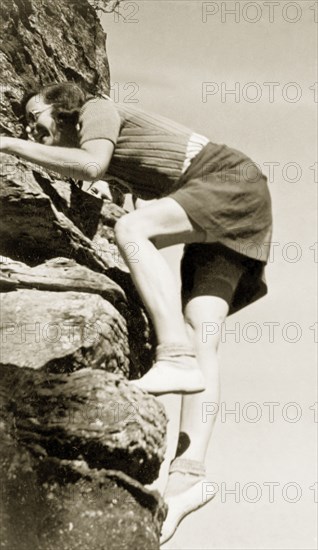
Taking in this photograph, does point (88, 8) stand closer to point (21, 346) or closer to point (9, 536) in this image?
point (21, 346)

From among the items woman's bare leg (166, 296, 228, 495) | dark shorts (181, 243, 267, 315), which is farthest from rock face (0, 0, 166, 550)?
dark shorts (181, 243, 267, 315)

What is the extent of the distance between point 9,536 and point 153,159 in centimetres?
234

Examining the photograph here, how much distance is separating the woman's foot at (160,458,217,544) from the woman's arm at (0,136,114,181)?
1689mm

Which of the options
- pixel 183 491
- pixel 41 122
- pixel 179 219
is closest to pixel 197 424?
pixel 183 491

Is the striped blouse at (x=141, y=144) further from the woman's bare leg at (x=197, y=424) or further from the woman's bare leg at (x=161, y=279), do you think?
the woman's bare leg at (x=197, y=424)

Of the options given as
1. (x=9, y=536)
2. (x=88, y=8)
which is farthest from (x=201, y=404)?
(x=88, y=8)

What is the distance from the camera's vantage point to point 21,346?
5035 mm

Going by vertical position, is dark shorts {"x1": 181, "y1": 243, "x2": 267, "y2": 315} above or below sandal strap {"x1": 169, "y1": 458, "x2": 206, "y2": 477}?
above

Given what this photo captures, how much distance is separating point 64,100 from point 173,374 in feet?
6.45

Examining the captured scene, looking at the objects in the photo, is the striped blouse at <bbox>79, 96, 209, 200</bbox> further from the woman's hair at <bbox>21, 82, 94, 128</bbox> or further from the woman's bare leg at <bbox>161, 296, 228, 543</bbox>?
the woman's bare leg at <bbox>161, 296, 228, 543</bbox>

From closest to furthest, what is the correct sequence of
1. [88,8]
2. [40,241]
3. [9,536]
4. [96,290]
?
[9,536], [96,290], [40,241], [88,8]

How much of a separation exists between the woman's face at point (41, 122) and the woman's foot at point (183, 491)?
2105 millimetres

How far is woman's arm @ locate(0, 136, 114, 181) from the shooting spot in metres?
5.34

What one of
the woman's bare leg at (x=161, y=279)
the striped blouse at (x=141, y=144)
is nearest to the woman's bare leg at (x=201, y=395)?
the woman's bare leg at (x=161, y=279)
